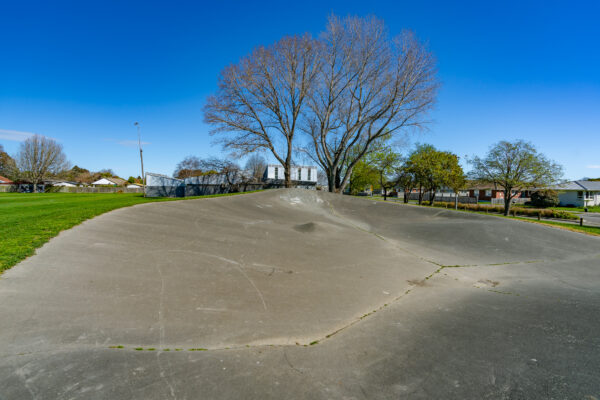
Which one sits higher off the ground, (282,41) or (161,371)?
(282,41)

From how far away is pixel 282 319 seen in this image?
319cm

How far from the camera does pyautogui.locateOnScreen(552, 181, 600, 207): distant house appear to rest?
40344 millimetres

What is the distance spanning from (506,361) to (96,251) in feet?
20.2

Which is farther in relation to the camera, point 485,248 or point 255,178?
point 255,178

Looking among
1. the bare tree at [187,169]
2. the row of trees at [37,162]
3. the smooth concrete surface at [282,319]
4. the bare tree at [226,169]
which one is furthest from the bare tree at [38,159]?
the smooth concrete surface at [282,319]

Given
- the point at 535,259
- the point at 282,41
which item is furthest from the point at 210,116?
the point at 535,259

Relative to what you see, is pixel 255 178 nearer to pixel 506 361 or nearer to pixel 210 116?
pixel 210 116

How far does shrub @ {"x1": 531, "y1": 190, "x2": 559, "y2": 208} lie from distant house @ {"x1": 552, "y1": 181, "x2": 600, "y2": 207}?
3.17 meters

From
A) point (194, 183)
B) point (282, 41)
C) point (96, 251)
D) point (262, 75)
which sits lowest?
point (96, 251)

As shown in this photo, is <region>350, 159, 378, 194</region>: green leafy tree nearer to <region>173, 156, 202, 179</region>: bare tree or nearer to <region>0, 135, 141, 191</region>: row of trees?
<region>173, 156, 202, 179</region>: bare tree

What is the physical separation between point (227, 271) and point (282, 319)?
5.49 ft

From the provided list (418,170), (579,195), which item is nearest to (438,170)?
(418,170)

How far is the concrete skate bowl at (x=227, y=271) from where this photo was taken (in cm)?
270

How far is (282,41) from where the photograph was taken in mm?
18391
